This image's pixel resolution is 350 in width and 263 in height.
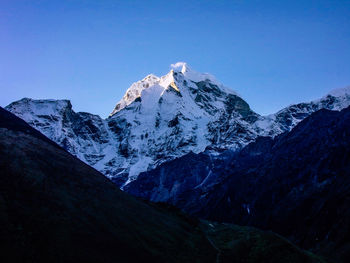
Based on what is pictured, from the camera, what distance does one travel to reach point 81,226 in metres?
53.2

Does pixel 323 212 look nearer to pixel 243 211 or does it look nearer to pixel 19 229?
pixel 243 211

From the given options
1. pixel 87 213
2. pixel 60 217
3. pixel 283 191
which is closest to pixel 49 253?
pixel 60 217

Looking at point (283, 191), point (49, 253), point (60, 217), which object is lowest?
point (49, 253)

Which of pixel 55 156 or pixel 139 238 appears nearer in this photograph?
pixel 139 238

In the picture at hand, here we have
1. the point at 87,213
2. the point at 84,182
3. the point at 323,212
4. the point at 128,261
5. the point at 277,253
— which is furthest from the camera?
the point at 323,212

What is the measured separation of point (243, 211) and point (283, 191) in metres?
23.3

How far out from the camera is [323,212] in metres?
136

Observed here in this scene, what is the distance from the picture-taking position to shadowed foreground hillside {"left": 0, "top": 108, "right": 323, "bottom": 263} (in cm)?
4519

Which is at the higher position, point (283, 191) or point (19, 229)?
point (283, 191)

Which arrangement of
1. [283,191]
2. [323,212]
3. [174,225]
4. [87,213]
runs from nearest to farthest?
[87,213], [174,225], [323,212], [283,191]

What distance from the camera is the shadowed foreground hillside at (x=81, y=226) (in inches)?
1779

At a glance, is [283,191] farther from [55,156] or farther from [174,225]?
[55,156]

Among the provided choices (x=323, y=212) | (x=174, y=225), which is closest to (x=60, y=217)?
(x=174, y=225)

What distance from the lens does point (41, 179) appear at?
60.1 metres
